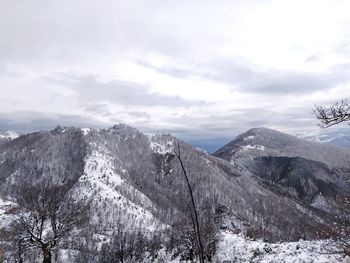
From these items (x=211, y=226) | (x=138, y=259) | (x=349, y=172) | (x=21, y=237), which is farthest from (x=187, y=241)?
(x=349, y=172)

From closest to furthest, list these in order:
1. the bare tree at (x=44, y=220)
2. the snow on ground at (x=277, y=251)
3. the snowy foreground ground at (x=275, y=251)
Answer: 1. the snowy foreground ground at (x=275, y=251)
2. the snow on ground at (x=277, y=251)
3. the bare tree at (x=44, y=220)

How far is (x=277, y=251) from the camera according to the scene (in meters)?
35.5

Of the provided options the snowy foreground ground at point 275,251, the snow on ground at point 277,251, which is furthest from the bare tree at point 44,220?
the snow on ground at point 277,251

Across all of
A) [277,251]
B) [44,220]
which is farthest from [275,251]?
[44,220]

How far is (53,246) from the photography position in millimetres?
32719

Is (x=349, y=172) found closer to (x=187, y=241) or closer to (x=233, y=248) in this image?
(x=233, y=248)

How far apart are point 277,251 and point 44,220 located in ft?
75.0

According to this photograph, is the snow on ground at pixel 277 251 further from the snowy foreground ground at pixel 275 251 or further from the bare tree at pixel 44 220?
the bare tree at pixel 44 220

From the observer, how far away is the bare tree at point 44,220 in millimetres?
31938

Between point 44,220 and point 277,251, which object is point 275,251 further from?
point 44,220

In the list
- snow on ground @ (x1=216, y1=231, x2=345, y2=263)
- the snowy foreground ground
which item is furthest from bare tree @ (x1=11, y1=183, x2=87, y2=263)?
snow on ground @ (x1=216, y1=231, x2=345, y2=263)

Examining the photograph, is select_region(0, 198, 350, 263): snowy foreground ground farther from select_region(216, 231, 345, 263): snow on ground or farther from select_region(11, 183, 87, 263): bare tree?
select_region(11, 183, 87, 263): bare tree

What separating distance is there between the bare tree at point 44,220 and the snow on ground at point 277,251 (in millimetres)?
18408

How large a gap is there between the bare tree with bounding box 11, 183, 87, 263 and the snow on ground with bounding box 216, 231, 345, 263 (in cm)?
1841
